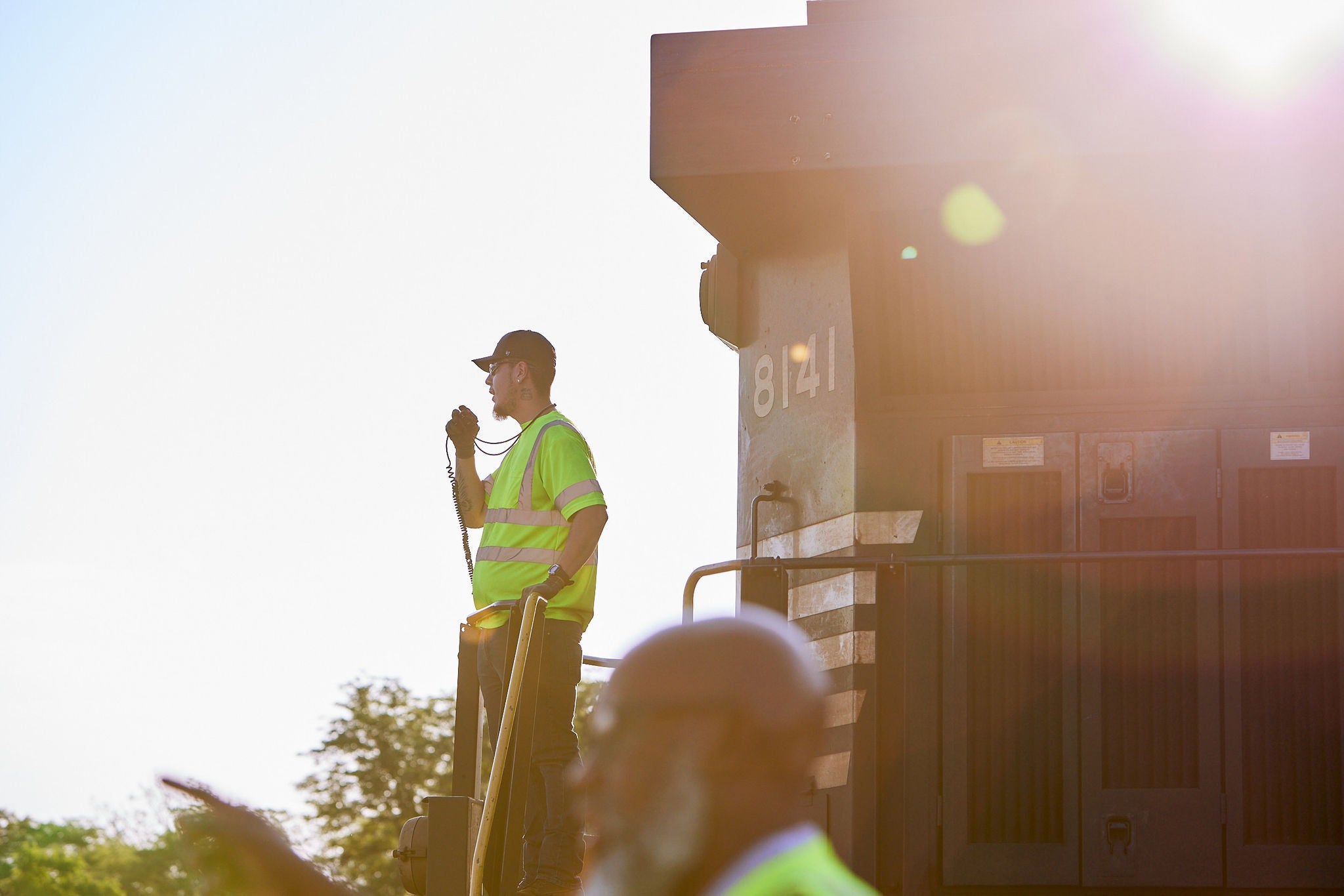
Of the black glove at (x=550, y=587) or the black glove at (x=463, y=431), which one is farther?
the black glove at (x=463, y=431)

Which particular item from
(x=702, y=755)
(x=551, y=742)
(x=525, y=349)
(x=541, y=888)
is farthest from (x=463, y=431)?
(x=702, y=755)

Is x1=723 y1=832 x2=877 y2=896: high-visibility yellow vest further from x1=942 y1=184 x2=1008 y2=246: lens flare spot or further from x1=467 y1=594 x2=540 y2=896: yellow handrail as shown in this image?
x1=942 y1=184 x2=1008 y2=246: lens flare spot

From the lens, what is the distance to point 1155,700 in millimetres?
5914

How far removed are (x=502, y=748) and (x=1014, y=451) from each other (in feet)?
8.19

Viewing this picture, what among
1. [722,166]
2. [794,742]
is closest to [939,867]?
[722,166]

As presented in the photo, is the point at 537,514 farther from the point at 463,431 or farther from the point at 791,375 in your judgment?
the point at 791,375

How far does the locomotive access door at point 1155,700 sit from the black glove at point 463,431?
2.53 meters

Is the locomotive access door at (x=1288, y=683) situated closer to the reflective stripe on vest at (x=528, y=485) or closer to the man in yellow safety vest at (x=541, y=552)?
the man in yellow safety vest at (x=541, y=552)

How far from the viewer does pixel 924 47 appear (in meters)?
6.45

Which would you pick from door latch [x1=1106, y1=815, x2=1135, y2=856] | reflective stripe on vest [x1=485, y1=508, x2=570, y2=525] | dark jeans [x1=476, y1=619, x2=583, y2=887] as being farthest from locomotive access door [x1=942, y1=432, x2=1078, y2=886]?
reflective stripe on vest [x1=485, y1=508, x2=570, y2=525]

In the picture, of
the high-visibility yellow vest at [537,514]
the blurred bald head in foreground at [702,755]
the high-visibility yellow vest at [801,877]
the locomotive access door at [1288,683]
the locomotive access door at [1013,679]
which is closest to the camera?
the high-visibility yellow vest at [801,877]

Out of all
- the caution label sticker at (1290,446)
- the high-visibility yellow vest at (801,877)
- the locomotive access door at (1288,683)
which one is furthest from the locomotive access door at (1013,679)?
the high-visibility yellow vest at (801,877)

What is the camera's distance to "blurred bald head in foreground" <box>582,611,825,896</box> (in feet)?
5.77

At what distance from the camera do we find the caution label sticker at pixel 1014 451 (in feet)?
20.9
